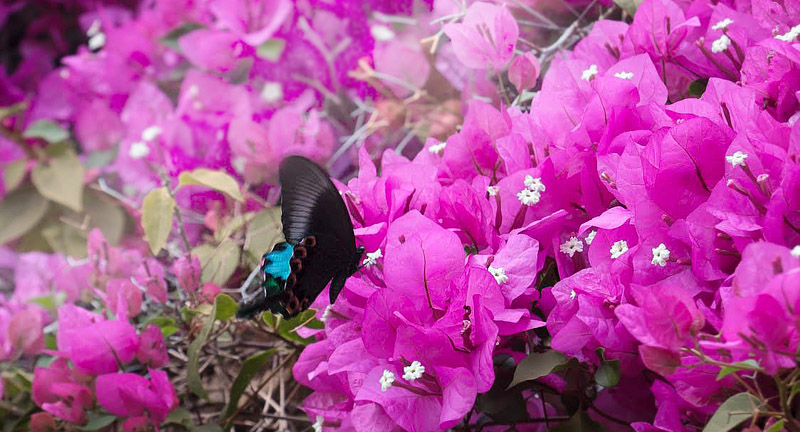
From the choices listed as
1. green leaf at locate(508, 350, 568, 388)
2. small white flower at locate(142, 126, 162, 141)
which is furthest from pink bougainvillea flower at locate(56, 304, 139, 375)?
green leaf at locate(508, 350, 568, 388)

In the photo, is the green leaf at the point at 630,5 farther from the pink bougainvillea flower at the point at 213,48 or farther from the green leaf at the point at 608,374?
the pink bougainvillea flower at the point at 213,48

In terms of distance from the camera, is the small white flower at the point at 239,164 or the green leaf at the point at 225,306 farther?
the small white flower at the point at 239,164

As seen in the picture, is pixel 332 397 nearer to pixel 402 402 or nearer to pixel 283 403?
pixel 402 402

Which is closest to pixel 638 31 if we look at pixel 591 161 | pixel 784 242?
pixel 591 161

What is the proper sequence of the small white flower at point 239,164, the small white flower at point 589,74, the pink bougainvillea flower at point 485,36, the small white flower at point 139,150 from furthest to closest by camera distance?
Result: 1. the small white flower at point 139,150
2. the small white flower at point 239,164
3. the pink bougainvillea flower at point 485,36
4. the small white flower at point 589,74

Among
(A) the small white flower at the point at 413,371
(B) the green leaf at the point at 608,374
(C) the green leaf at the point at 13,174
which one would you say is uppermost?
(A) the small white flower at the point at 413,371

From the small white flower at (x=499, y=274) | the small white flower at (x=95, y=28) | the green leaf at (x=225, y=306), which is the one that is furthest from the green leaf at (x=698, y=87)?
the small white flower at (x=95, y=28)
